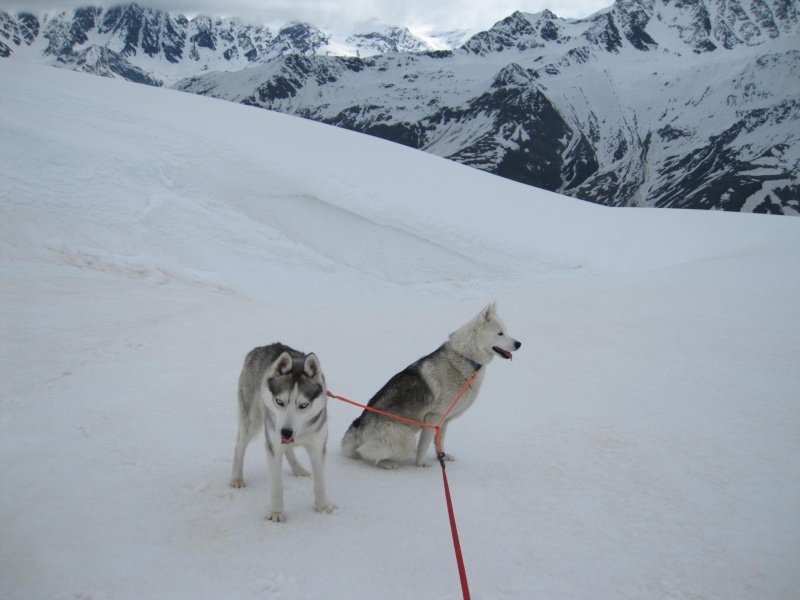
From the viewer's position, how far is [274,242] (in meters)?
17.2

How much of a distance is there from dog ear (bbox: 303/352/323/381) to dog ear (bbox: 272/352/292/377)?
128 mm

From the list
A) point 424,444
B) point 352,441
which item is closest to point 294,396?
point 352,441

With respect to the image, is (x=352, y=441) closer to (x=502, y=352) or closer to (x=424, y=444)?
(x=424, y=444)

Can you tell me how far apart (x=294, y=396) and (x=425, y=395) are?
204 centimetres

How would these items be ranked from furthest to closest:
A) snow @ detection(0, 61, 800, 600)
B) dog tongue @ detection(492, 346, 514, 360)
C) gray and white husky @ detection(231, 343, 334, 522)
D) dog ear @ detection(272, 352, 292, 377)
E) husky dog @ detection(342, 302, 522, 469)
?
dog tongue @ detection(492, 346, 514, 360) < husky dog @ detection(342, 302, 522, 469) < dog ear @ detection(272, 352, 292, 377) < gray and white husky @ detection(231, 343, 334, 522) < snow @ detection(0, 61, 800, 600)

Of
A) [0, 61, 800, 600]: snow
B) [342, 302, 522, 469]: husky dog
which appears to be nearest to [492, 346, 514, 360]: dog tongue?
[342, 302, 522, 469]: husky dog

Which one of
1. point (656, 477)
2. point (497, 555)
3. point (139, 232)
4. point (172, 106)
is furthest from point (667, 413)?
point (172, 106)

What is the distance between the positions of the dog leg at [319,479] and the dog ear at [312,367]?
0.63m

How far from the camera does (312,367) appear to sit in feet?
Answer: 13.6

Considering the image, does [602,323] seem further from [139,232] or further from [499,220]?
[139,232]

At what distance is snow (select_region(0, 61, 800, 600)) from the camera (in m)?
3.80

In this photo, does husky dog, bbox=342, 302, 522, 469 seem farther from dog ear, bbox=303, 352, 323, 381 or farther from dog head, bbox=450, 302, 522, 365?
dog ear, bbox=303, 352, 323, 381

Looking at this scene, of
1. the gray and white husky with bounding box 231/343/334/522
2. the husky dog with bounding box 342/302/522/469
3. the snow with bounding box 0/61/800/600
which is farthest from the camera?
the husky dog with bounding box 342/302/522/469

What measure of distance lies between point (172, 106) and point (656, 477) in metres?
23.8
